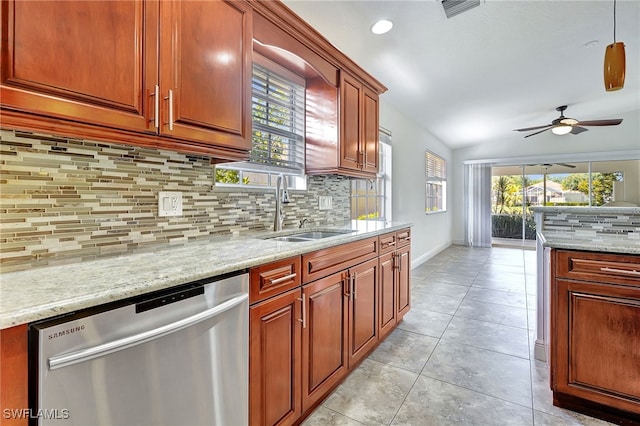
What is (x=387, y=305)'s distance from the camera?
245cm

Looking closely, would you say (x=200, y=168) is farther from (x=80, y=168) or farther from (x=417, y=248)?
(x=417, y=248)

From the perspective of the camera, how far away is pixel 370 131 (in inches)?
114

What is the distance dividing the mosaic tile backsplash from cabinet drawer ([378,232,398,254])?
1101mm

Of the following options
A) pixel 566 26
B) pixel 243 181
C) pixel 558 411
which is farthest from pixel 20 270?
pixel 566 26

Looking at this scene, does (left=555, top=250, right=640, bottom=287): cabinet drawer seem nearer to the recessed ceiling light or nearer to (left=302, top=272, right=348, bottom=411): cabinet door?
(left=302, top=272, right=348, bottom=411): cabinet door

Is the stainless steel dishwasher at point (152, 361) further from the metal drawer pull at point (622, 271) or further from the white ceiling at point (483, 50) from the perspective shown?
the white ceiling at point (483, 50)

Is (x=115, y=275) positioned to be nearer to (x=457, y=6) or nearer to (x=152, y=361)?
(x=152, y=361)

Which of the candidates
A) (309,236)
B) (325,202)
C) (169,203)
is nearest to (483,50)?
(325,202)

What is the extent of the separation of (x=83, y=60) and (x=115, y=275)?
0.70 m

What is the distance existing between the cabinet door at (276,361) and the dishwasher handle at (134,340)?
0.20m

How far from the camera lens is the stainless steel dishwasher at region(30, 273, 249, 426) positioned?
2.38 feet

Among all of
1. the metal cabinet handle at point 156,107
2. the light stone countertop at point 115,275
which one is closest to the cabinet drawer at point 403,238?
the light stone countertop at point 115,275

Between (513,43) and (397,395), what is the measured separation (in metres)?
3.39

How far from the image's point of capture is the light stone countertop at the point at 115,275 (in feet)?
2.33
